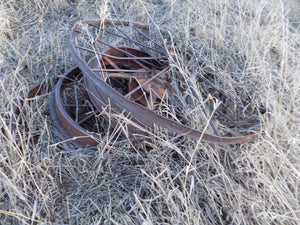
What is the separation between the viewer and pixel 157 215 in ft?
5.74

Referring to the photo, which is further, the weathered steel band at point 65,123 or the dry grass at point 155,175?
the weathered steel band at point 65,123

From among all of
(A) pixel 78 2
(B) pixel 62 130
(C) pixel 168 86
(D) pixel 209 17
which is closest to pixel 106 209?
(B) pixel 62 130

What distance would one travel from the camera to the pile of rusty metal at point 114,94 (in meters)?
1.73

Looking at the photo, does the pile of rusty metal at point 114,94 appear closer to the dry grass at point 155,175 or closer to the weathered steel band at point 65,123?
the weathered steel band at point 65,123

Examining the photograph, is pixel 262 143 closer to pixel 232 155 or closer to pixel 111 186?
pixel 232 155

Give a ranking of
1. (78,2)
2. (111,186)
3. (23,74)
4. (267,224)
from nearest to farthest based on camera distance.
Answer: (267,224)
(111,186)
(23,74)
(78,2)

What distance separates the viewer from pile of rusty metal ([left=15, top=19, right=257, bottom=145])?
173cm

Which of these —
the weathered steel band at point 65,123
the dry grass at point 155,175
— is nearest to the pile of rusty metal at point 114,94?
the weathered steel band at point 65,123

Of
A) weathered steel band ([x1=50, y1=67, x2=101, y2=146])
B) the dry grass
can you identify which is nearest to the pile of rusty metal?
weathered steel band ([x1=50, y1=67, x2=101, y2=146])

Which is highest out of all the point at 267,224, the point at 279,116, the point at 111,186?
the point at 279,116

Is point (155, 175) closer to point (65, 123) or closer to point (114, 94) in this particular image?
point (114, 94)

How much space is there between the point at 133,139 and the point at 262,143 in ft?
3.13

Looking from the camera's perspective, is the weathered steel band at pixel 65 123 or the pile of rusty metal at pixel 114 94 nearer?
the pile of rusty metal at pixel 114 94

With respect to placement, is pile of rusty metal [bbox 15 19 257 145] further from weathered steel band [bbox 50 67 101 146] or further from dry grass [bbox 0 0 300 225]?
dry grass [bbox 0 0 300 225]
